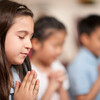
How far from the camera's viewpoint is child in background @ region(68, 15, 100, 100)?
1.13 meters

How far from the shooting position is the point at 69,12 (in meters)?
2.02

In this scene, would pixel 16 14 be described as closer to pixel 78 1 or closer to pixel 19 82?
pixel 19 82

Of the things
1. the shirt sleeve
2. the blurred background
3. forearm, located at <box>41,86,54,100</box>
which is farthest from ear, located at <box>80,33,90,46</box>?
the blurred background

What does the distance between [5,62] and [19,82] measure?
90 millimetres

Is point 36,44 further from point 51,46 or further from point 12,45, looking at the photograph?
point 12,45

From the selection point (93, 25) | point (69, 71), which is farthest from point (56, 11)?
point (69, 71)

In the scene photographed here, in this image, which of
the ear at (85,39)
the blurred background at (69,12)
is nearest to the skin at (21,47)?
the ear at (85,39)

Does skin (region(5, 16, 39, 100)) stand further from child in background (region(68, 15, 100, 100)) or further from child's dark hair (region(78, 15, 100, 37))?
child's dark hair (region(78, 15, 100, 37))

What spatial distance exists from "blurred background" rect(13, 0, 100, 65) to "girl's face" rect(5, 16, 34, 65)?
3.95 ft

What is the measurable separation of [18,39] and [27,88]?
16cm

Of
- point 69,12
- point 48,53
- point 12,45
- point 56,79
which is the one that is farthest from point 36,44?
point 69,12

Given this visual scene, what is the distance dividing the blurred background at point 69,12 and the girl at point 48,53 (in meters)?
0.78

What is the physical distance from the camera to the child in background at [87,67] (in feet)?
3.71

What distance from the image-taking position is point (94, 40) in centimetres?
123
